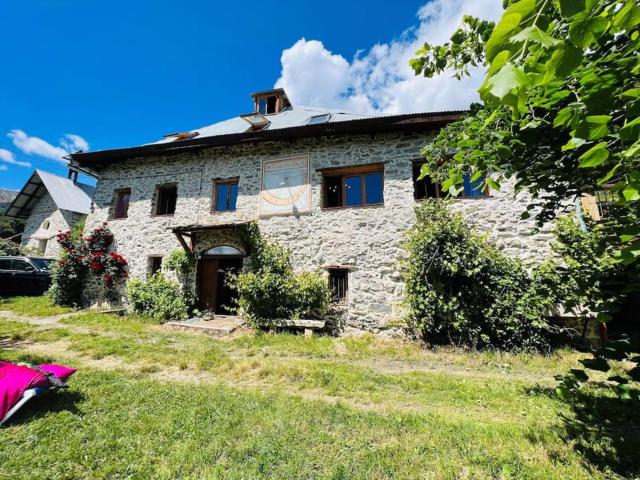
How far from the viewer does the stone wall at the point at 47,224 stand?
17.3 meters

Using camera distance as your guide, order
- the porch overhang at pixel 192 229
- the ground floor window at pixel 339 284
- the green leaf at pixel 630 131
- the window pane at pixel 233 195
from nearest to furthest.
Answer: the green leaf at pixel 630 131, the ground floor window at pixel 339 284, the porch overhang at pixel 192 229, the window pane at pixel 233 195

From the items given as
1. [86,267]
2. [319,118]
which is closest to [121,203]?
[86,267]

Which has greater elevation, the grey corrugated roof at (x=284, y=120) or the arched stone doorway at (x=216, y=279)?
the grey corrugated roof at (x=284, y=120)

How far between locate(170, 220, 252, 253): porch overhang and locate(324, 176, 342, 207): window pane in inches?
102

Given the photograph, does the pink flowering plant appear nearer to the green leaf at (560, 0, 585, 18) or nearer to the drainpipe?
the green leaf at (560, 0, 585, 18)

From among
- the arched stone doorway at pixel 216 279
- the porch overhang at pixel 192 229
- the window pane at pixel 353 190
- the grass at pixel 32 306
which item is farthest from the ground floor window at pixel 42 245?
the window pane at pixel 353 190

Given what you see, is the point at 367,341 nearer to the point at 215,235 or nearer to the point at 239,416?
the point at 239,416

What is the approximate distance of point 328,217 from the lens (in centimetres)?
826

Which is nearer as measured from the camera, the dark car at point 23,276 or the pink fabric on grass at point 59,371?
the pink fabric on grass at point 59,371

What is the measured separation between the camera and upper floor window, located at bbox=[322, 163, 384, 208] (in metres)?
8.15

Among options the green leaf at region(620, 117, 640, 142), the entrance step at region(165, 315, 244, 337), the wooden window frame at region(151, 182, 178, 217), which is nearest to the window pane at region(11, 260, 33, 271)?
the wooden window frame at region(151, 182, 178, 217)

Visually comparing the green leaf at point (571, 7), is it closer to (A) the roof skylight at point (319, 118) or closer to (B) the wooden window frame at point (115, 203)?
(A) the roof skylight at point (319, 118)

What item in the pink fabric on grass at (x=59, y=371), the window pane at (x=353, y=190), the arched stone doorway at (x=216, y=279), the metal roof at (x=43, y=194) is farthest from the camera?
the metal roof at (x=43, y=194)

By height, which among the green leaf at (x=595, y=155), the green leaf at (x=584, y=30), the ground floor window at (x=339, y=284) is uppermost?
the green leaf at (x=584, y=30)
